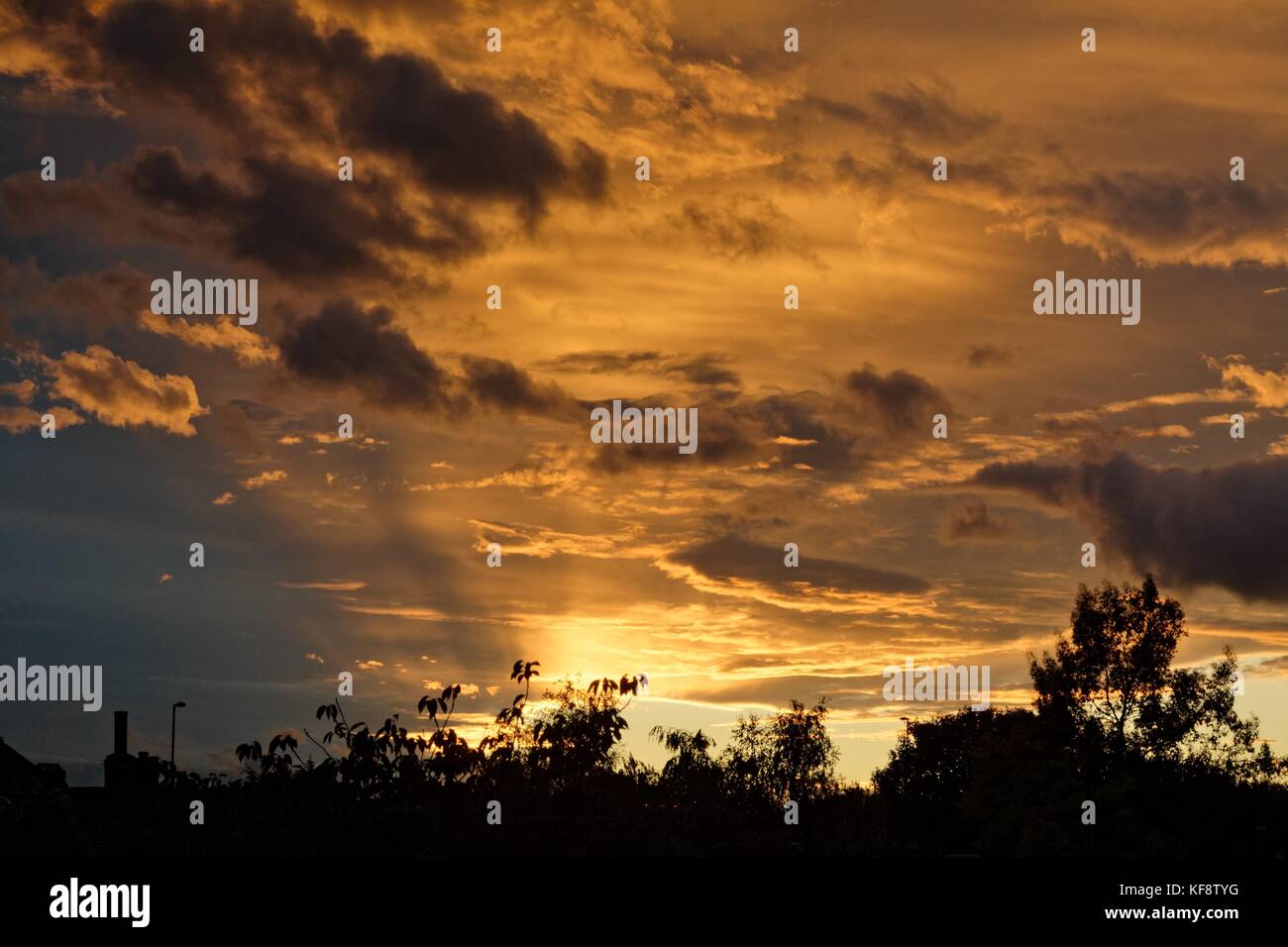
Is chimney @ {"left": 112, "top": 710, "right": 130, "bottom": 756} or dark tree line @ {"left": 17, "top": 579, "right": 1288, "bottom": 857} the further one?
chimney @ {"left": 112, "top": 710, "right": 130, "bottom": 756}

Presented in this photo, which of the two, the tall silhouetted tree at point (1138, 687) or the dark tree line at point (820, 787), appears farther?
the tall silhouetted tree at point (1138, 687)

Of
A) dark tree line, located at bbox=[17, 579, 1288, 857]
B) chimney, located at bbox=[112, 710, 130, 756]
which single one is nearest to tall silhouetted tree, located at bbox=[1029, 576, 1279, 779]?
dark tree line, located at bbox=[17, 579, 1288, 857]

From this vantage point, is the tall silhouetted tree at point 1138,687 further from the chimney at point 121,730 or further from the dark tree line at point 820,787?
the chimney at point 121,730

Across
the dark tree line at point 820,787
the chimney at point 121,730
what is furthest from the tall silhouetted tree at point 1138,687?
the chimney at point 121,730

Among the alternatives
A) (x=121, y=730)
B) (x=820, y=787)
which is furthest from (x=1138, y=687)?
(x=121, y=730)

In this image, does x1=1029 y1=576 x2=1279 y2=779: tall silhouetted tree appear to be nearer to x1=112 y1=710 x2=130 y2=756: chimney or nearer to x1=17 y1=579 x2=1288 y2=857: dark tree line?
x1=17 y1=579 x2=1288 y2=857: dark tree line

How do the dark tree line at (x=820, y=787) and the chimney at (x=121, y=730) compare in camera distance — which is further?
the chimney at (x=121, y=730)

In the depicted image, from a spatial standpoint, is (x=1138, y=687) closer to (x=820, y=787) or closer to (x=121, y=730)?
(x=820, y=787)

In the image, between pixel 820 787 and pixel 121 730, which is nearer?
pixel 121 730
